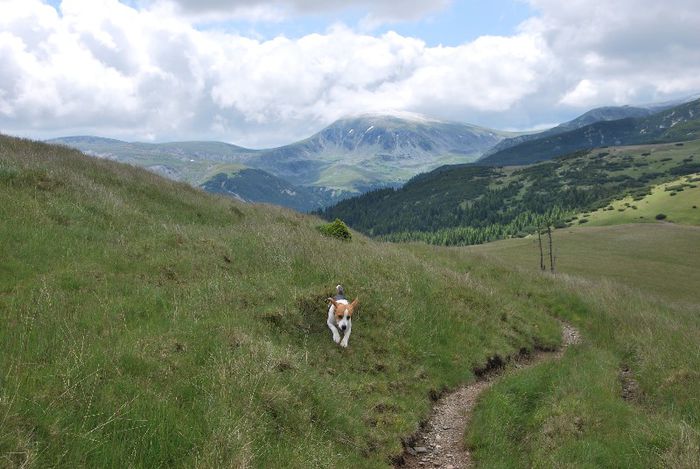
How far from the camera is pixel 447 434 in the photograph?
1110 centimetres

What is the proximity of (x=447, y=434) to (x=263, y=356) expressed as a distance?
203 inches

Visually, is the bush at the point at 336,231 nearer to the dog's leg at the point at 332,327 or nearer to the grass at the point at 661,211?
the dog's leg at the point at 332,327

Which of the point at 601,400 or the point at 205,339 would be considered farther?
the point at 601,400

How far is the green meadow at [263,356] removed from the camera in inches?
269

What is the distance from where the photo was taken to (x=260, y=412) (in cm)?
812

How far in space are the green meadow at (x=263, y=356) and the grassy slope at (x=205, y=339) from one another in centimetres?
4

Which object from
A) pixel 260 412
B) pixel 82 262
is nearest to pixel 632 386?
pixel 260 412

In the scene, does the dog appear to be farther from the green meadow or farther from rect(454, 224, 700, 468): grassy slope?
rect(454, 224, 700, 468): grassy slope

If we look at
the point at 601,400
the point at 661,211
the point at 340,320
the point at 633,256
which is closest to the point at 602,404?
the point at 601,400

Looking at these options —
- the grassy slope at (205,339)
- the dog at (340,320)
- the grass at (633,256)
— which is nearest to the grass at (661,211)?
the grass at (633,256)

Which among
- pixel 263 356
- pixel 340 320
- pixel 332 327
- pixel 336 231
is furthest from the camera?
pixel 336 231

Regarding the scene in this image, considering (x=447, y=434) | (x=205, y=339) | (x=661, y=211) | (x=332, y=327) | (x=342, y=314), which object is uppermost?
(x=205, y=339)

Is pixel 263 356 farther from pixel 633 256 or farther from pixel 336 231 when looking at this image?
pixel 633 256

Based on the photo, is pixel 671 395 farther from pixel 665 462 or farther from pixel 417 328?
pixel 417 328
